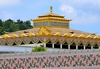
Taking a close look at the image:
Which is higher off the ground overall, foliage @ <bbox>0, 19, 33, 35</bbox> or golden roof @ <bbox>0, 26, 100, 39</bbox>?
golden roof @ <bbox>0, 26, 100, 39</bbox>

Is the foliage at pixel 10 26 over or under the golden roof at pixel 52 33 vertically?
under

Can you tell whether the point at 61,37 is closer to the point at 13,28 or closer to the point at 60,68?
the point at 60,68

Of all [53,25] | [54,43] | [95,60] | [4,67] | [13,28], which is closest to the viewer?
[95,60]

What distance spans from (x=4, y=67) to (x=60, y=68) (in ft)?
24.8

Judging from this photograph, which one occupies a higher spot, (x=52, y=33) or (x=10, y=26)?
(x=52, y=33)

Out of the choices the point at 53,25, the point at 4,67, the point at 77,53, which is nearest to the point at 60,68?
the point at 77,53

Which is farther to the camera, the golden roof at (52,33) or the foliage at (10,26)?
the foliage at (10,26)

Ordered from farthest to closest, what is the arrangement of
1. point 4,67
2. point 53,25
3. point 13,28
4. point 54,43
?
1. point 13,28
2. point 53,25
3. point 54,43
4. point 4,67

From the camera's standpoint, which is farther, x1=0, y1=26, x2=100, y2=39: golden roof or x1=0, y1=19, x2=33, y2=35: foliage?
x1=0, y1=19, x2=33, y2=35: foliage

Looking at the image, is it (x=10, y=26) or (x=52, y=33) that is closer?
(x=52, y=33)

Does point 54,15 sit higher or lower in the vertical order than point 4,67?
higher

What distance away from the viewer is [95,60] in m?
39.0

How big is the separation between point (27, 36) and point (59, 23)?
25.9ft

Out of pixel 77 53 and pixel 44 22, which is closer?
pixel 77 53
